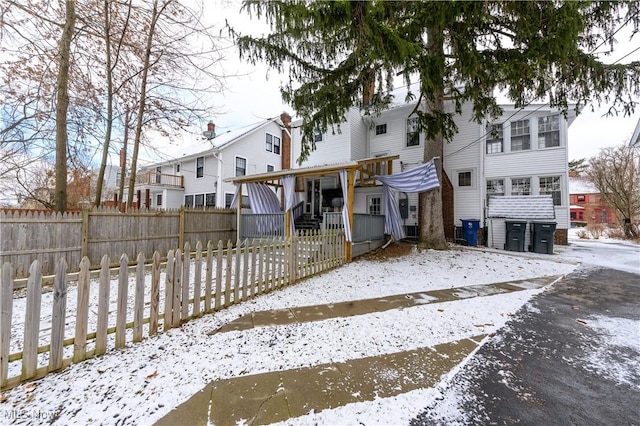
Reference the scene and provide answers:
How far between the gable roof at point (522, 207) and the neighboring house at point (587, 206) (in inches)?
616

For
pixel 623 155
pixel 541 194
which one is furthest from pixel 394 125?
pixel 623 155

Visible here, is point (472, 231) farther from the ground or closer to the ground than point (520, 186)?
closer to the ground

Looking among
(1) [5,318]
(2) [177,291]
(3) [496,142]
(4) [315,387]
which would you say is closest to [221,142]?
(3) [496,142]

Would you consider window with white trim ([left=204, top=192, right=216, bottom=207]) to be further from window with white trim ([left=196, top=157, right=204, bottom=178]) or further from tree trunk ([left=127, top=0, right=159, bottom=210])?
tree trunk ([left=127, top=0, right=159, bottom=210])

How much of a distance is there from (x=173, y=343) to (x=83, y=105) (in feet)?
27.9

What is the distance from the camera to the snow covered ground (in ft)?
6.33

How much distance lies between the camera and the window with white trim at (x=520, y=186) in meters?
11.9

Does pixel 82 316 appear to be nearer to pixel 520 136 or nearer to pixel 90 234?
pixel 90 234

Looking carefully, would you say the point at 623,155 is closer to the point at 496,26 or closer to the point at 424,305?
the point at 496,26

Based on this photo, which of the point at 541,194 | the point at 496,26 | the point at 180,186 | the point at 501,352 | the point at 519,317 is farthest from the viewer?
the point at 180,186

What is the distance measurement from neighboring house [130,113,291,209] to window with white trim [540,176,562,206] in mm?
14923

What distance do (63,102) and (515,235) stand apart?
51.9ft

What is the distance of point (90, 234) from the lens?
6.85 metres

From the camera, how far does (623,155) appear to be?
16.5 metres
